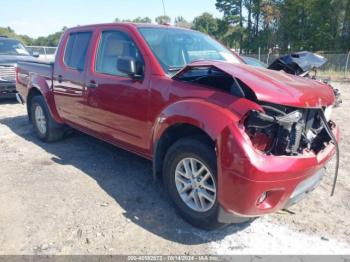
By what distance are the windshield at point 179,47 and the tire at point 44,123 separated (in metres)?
2.61

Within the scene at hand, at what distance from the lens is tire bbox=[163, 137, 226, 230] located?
3.05 m

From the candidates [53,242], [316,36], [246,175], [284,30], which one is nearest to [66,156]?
[53,242]

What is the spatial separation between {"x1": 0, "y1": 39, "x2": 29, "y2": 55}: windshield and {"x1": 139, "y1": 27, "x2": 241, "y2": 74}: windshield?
27.5 ft

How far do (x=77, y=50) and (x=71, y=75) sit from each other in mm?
388

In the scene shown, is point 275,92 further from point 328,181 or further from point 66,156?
point 66,156

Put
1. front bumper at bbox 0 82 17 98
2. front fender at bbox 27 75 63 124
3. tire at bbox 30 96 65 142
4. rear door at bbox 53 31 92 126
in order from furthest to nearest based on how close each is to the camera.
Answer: front bumper at bbox 0 82 17 98 → tire at bbox 30 96 65 142 → front fender at bbox 27 75 63 124 → rear door at bbox 53 31 92 126

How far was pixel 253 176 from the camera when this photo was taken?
8.68ft

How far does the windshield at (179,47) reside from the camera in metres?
3.86

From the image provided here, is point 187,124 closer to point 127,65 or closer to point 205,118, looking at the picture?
point 205,118

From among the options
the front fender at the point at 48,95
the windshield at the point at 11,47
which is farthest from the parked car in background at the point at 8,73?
the front fender at the point at 48,95

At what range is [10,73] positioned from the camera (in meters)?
9.73

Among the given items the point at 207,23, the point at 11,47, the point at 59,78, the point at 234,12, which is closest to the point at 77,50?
the point at 59,78

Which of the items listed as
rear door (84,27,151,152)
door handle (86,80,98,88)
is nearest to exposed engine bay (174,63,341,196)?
rear door (84,27,151,152)

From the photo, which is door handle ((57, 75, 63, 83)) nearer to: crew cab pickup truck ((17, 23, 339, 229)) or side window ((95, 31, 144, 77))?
crew cab pickup truck ((17, 23, 339, 229))
